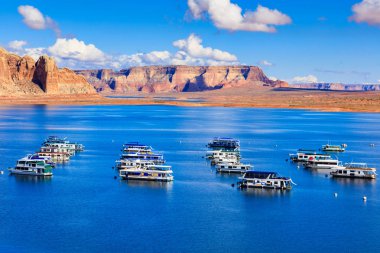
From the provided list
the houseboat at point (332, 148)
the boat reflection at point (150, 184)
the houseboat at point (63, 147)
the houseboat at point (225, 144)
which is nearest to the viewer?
the boat reflection at point (150, 184)

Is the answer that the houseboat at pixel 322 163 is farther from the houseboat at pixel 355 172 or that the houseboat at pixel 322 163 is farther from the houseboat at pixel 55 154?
the houseboat at pixel 55 154

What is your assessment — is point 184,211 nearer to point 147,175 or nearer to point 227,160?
point 147,175

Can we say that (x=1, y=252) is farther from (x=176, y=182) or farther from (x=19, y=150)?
(x=19, y=150)

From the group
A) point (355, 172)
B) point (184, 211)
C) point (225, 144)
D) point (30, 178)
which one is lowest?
point (184, 211)

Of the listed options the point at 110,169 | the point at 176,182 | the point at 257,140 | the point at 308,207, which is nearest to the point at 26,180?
the point at 110,169

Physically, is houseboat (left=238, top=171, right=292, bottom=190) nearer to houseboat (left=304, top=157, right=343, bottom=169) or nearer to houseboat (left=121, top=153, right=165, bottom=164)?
houseboat (left=304, top=157, right=343, bottom=169)

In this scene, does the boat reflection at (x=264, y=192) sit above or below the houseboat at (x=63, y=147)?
below

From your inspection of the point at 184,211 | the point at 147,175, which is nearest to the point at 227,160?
the point at 147,175

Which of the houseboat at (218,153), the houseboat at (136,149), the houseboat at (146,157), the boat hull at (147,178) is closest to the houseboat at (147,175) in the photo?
the boat hull at (147,178)
